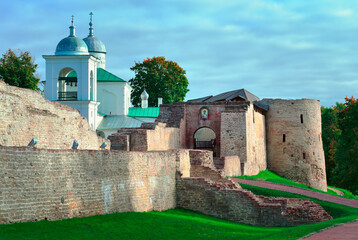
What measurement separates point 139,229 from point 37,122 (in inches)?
287

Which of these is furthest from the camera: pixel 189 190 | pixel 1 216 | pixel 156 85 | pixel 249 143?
pixel 156 85

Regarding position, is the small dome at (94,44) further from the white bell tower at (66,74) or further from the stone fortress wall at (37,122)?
the stone fortress wall at (37,122)

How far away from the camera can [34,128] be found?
20406mm

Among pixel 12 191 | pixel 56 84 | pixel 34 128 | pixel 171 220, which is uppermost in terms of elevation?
pixel 56 84

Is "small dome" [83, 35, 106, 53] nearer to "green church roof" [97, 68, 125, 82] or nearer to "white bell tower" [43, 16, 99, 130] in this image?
"green church roof" [97, 68, 125, 82]

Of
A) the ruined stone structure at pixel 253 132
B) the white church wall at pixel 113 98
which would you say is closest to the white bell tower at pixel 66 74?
the white church wall at pixel 113 98

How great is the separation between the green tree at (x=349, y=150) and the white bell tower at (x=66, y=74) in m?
25.4

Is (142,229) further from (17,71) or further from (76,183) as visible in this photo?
(17,71)

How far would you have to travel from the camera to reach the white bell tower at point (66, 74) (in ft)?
161

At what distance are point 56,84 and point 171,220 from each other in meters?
33.8

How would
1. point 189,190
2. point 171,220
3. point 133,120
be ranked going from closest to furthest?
point 171,220, point 189,190, point 133,120

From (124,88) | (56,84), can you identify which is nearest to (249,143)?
(56,84)

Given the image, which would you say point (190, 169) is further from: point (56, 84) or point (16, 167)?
point (56, 84)

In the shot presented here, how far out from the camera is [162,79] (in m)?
63.0
